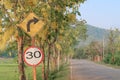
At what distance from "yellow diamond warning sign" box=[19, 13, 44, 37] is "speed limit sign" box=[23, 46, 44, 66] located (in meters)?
0.54

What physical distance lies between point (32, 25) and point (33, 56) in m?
1.08

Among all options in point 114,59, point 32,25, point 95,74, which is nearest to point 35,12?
point 32,25

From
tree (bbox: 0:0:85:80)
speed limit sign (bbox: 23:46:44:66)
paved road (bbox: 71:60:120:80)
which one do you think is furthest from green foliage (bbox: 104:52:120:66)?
speed limit sign (bbox: 23:46:44:66)

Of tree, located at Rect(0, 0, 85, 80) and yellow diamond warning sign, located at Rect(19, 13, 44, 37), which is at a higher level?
tree, located at Rect(0, 0, 85, 80)

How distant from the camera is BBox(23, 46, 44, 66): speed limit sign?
14586mm

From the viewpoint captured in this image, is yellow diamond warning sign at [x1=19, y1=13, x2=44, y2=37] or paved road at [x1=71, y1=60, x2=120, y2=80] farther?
paved road at [x1=71, y1=60, x2=120, y2=80]

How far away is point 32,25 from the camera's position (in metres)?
14.8

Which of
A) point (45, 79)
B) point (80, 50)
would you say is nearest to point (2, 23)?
point (45, 79)

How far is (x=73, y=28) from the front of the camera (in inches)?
2046

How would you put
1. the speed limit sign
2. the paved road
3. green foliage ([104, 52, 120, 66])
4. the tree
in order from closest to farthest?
the speed limit sign < the tree < the paved road < green foliage ([104, 52, 120, 66])

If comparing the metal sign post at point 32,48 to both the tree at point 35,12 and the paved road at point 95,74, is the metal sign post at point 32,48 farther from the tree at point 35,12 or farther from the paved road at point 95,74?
the paved road at point 95,74

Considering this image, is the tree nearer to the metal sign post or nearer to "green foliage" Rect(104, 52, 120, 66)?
the metal sign post

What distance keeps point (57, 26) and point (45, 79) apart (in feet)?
23.9

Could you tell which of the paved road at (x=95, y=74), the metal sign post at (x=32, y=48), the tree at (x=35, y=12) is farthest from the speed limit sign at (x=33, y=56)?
the paved road at (x=95, y=74)
